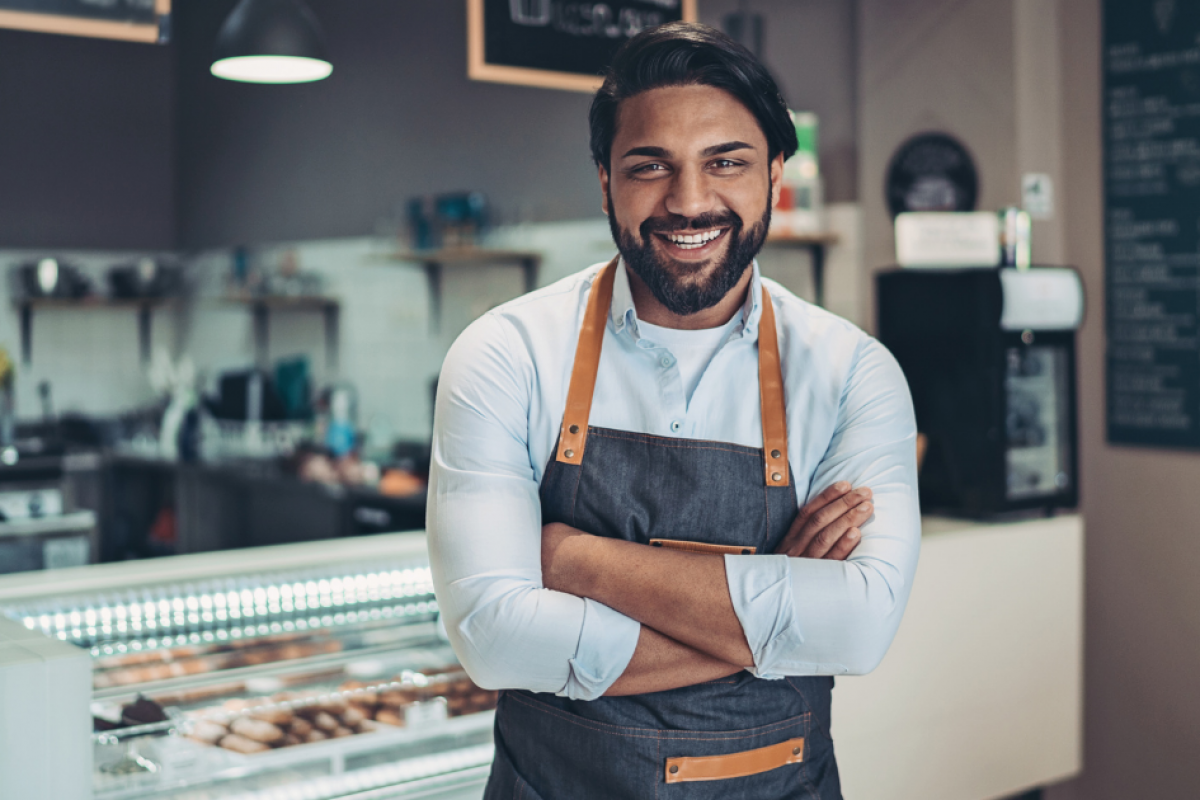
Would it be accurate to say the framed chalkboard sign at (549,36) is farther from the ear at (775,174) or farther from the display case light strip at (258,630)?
the ear at (775,174)

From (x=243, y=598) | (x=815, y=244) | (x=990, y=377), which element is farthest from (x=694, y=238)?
(x=815, y=244)

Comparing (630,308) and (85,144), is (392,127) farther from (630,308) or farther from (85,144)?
(630,308)

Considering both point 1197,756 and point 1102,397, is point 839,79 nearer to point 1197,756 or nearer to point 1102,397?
point 1102,397

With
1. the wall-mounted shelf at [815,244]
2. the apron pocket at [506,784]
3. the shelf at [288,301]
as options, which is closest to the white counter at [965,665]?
the apron pocket at [506,784]

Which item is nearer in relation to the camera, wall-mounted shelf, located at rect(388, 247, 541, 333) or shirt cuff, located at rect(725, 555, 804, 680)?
shirt cuff, located at rect(725, 555, 804, 680)

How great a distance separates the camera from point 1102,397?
11.6ft

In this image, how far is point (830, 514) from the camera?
1457mm

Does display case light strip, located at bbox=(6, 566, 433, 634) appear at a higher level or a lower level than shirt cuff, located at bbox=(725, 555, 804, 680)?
lower

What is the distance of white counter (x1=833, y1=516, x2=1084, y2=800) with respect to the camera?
8.54 feet

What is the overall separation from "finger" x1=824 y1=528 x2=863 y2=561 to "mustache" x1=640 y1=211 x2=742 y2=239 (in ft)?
1.34

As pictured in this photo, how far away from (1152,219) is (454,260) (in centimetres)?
302

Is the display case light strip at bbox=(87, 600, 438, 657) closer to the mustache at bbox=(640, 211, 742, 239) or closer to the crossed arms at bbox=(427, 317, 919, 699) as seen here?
the crossed arms at bbox=(427, 317, 919, 699)

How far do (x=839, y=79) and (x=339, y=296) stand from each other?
2.96 metres

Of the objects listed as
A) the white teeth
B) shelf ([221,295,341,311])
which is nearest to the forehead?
the white teeth
